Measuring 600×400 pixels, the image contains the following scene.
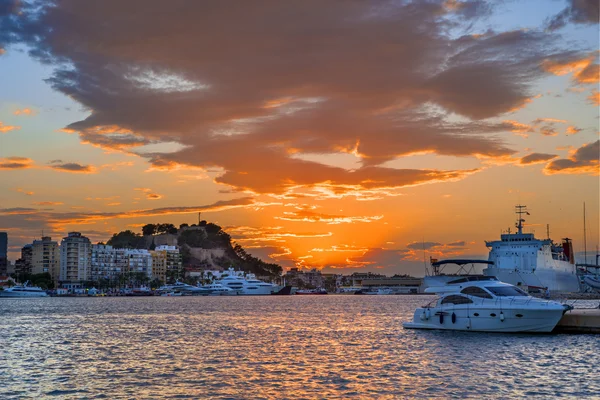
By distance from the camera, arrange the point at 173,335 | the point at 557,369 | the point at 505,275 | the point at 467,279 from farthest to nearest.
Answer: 1. the point at 505,275
2. the point at 173,335
3. the point at 467,279
4. the point at 557,369

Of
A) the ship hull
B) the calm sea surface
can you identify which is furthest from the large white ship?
the calm sea surface

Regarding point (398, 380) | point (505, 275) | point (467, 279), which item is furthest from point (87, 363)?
point (505, 275)

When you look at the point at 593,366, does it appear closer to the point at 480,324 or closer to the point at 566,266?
the point at 480,324

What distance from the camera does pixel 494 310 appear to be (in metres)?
60.8

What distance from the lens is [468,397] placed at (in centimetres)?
3506

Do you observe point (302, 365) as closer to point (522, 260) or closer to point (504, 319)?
point (504, 319)

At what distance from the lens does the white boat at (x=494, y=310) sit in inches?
2360

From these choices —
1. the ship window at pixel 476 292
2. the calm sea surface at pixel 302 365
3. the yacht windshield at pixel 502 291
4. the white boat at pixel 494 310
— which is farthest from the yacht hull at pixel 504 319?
the yacht windshield at pixel 502 291

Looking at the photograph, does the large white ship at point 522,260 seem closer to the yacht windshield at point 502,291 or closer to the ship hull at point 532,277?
the ship hull at point 532,277

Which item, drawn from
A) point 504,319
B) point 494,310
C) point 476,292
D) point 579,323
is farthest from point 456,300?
point 579,323

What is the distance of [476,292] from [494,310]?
236cm

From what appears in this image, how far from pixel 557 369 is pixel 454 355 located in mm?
8486

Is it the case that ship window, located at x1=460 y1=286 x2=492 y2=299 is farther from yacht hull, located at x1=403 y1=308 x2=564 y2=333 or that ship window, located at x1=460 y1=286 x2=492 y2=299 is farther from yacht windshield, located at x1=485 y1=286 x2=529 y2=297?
yacht hull, located at x1=403 y1=308 x2=564 y2=333

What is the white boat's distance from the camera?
59938 millimetres
